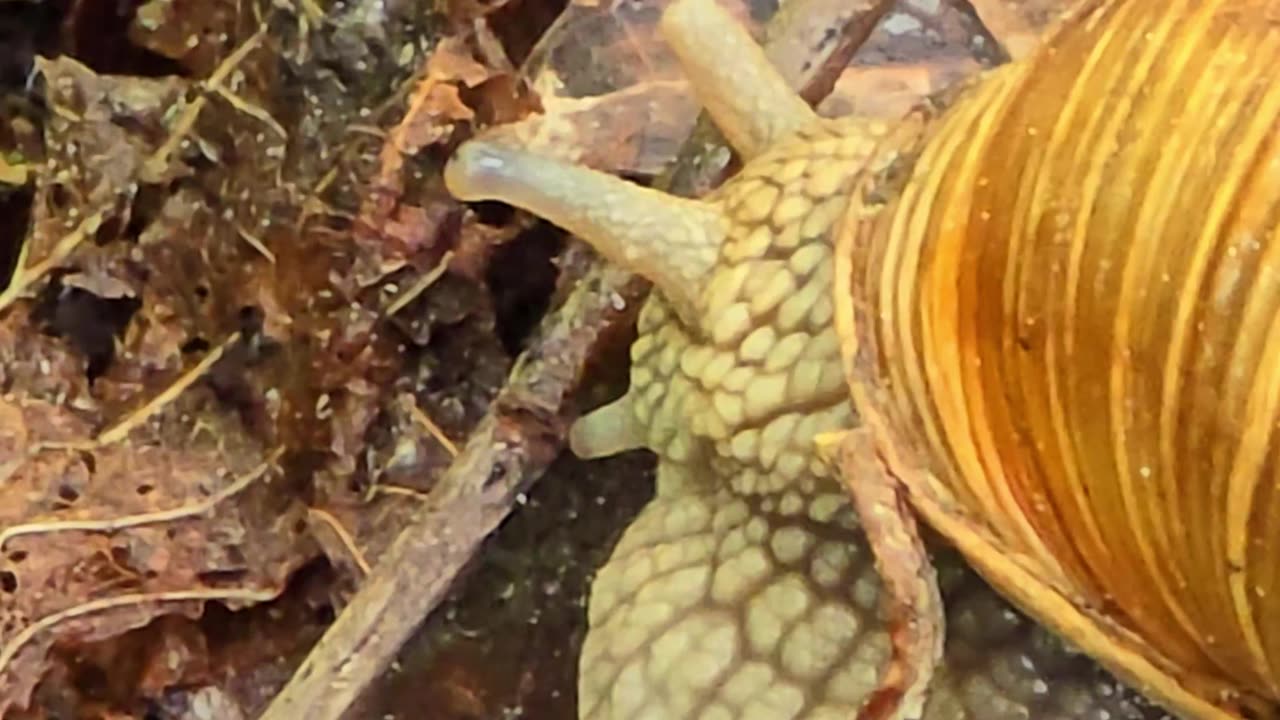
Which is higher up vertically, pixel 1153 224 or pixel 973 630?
pixel 1153 224

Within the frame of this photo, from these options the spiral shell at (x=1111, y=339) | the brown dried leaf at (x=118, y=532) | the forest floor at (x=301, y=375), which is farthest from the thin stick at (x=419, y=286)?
the spiral shell at (x=1111, y=339)

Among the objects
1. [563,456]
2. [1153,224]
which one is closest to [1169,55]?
[1153,224]

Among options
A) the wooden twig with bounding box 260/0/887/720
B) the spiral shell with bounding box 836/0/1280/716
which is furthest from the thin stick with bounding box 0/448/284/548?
the spiral shell with bounding box 836/0/1280/716

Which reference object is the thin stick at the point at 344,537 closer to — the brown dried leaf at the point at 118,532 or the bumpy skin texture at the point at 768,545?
the brown dried leaf at the point at 118,532

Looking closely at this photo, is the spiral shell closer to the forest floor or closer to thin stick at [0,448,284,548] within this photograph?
the forest floor

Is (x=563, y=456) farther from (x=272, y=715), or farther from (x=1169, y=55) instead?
(x=1169, y=55)

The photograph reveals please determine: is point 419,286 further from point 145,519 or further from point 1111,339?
point 1111,339

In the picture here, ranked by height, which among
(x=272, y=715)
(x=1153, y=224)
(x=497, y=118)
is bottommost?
(x=272, y=715)
